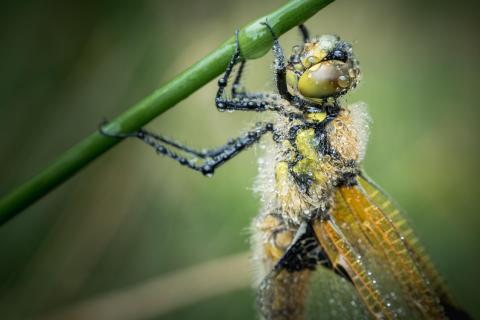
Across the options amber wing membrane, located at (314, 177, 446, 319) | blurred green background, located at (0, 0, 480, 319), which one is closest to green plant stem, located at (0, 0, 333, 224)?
amber wing membrane, located at (314, 177, 446, 319)

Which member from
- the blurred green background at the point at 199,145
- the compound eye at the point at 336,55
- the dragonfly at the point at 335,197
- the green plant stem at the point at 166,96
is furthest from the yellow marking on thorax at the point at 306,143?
the blurred green background at the point at 199,145

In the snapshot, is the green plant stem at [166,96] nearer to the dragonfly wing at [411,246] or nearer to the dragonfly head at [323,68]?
the dragonfly head at [323,68]

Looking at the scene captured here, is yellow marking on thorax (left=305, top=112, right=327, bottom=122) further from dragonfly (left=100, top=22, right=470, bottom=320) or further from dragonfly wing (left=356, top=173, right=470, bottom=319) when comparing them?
dragonfly wing (left=356, top=173, right=470, bottom=319)

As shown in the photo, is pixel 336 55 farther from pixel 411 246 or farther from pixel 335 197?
pixel 411 246

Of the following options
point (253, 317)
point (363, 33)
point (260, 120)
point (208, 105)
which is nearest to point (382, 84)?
point (363, 33)

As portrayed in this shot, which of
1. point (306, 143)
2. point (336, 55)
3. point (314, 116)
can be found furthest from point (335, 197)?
point (336, 55)

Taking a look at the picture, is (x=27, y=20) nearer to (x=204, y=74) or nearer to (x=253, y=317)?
(x=204, y=74)
